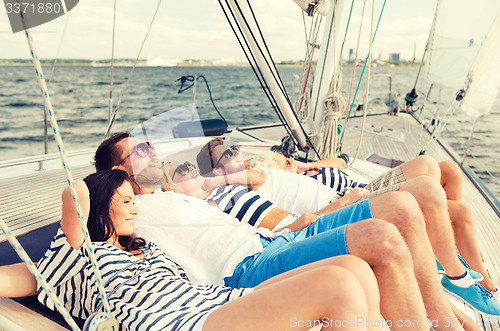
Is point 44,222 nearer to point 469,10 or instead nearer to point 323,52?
point 323,52

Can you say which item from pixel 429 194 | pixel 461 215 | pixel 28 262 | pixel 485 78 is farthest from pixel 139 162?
pixel 485 78

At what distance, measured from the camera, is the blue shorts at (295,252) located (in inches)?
47.2

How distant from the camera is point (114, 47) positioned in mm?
3020

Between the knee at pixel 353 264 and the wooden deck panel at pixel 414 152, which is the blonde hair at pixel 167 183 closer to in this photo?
the knee at pixel 353 264

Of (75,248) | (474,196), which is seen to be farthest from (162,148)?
(474,196)

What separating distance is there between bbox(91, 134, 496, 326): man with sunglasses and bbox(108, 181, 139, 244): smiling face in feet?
0.41

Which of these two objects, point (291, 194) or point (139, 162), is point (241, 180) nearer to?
point (291, 194)

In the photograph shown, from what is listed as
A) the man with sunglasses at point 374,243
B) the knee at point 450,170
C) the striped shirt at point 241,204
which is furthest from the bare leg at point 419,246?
the knee at point 450,170

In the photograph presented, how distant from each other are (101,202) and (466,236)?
1784mm

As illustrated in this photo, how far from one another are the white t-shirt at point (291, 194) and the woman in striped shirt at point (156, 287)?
90 centimetres

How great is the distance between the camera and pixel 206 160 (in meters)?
1.89

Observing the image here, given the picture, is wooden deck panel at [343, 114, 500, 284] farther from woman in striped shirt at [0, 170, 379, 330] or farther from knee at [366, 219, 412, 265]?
woman in striped shirt at [0, 170, 379, 330]

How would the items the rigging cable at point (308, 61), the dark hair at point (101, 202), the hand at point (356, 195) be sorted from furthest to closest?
the rigging cable at point (308, 61)
the hand at point (356, 195)
the dark hair at point (101, 202)

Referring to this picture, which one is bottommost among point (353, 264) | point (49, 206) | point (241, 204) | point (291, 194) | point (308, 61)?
point (49, 206)
